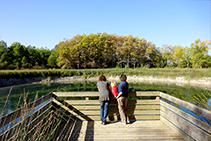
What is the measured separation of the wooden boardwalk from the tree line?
3202 centimetres

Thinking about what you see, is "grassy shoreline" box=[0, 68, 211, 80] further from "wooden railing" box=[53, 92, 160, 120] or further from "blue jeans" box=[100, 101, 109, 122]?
"blue jeans" box=[100, 101, 109, 122]

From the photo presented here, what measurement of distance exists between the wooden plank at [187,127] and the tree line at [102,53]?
32.4 metres

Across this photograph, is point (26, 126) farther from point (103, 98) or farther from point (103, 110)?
point (103, 110)

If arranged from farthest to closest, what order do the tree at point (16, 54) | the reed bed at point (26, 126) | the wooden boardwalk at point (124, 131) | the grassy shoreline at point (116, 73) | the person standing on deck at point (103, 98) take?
the tree at point (16, 54) < the grassy shoreline at point (116, 73) < the person standing on deck at point (103, 98) < the wooden boardwalk at point (124, 131) < the reed bed at point (26, 126)

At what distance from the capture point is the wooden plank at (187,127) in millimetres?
2458

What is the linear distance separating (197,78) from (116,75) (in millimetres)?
11726

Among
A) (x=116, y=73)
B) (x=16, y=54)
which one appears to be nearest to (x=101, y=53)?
(x=116, y=73)

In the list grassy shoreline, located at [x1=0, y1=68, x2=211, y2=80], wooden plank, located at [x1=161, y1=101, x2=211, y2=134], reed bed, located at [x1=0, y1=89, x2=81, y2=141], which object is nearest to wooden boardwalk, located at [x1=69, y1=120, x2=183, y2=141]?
wooden plank, located at [x1=161, y1=101, x2=211, y2=134]

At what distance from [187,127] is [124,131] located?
1420 millimetres

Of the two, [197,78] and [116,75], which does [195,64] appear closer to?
[197,78]

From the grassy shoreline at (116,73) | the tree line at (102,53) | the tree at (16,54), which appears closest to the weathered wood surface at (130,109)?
the grassy shoreline at (116,73)

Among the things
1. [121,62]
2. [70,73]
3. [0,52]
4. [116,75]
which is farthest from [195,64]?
[0,52]

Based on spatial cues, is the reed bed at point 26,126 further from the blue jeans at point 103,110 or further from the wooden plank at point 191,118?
the wooden plank at point 191,118

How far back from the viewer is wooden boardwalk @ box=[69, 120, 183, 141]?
129 inches
